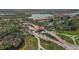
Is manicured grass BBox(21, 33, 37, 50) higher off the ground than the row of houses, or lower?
lower

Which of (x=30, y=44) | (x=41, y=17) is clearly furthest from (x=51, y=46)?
(x=41, y=17)

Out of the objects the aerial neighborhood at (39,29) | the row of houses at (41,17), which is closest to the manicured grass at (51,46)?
the aerial neighborhood at (39,29)

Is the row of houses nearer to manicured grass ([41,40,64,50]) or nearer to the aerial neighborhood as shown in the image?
the aerial neighborhood

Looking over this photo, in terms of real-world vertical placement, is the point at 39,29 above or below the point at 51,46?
above

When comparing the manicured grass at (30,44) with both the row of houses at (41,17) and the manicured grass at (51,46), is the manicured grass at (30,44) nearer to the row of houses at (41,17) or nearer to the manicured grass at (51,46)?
the manicured grass at (51,46)

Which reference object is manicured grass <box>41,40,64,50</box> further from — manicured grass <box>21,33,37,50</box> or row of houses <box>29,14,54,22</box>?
row of houses <box>29,14,54,22</box>

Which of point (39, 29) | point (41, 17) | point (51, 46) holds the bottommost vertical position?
point (51, 46)

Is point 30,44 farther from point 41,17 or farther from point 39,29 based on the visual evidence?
point 41,17

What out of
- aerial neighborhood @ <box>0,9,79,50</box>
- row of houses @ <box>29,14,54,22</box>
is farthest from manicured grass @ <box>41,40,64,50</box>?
row of houses @ <box>29,14,54,22</box>

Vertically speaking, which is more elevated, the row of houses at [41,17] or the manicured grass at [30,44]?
the row of houses at [41,17]

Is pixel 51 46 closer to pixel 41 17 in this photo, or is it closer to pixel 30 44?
pixel 30 44
